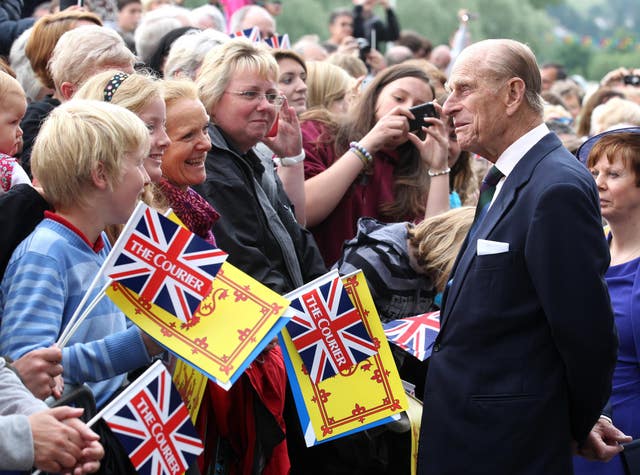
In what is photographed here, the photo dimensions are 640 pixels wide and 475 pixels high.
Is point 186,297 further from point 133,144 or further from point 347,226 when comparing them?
point 347,226

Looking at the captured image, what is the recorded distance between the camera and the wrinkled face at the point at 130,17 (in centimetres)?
845

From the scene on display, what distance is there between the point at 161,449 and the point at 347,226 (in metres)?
2.68

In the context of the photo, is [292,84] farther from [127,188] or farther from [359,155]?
[127,188]

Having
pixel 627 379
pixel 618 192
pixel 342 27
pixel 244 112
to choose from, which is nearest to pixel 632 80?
pixel 342 27

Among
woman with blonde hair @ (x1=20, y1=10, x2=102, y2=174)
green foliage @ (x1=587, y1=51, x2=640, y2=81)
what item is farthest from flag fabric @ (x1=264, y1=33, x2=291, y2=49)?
green foliage @ (x1=587, y1=51, x2=640, y2=81)

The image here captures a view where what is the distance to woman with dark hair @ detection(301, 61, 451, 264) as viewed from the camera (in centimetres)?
546

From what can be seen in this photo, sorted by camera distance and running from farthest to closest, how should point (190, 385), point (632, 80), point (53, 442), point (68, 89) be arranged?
point (632, 80)
point (68, 89)
point (190, 385)
point (53, 442)

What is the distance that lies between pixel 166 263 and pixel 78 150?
1.49 feet

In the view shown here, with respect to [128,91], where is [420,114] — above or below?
below

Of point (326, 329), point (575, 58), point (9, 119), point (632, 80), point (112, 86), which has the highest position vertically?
point (112, 86)

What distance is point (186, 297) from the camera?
3.17m

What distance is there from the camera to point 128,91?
12.6 feet

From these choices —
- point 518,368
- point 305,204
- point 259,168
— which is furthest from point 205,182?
point 518,368

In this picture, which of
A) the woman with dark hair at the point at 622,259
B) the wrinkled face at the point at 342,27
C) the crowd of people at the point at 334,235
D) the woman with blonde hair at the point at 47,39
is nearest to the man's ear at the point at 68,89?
the crowd of people at the point at 334,235
